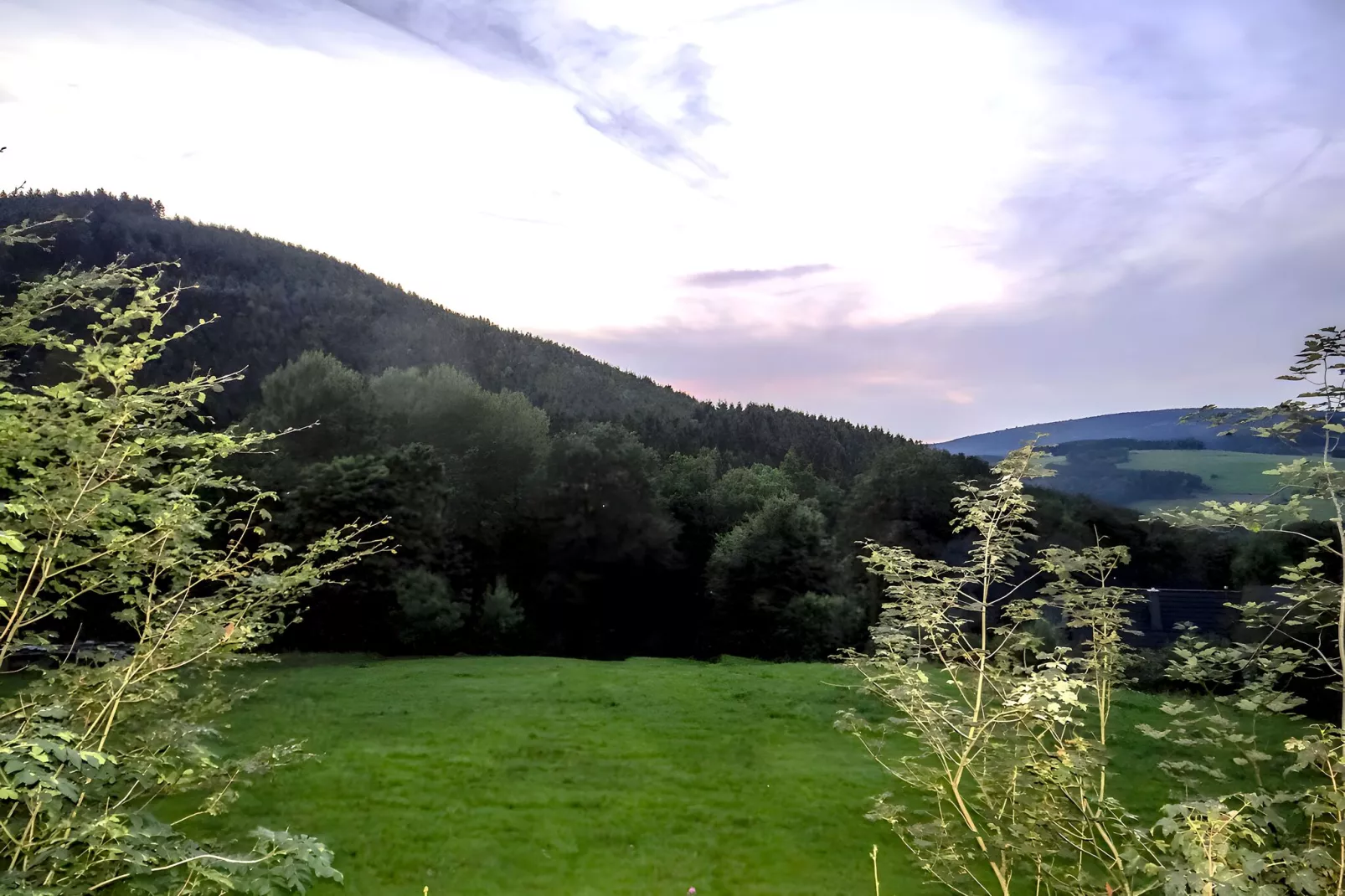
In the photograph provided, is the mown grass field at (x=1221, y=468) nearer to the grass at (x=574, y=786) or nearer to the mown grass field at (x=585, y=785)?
the mown grass field at (x=585, y=785)

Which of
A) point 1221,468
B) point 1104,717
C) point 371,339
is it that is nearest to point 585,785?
point 1104,717

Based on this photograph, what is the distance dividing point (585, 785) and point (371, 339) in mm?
63826

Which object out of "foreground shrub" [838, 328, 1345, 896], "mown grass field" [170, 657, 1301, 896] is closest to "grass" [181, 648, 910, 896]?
"mown grass field" [170, 657, 1301, 896]

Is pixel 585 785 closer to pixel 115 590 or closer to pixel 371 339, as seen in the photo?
pixel 115 590

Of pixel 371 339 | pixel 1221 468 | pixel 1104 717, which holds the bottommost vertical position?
pixel 1104 717

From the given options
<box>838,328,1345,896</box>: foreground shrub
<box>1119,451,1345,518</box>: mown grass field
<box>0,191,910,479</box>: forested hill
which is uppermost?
<box>0,191,910,479</box>: forested hill

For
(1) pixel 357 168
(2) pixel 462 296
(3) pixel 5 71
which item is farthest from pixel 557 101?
(2) pixel 462 296

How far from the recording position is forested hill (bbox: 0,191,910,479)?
59.5 m

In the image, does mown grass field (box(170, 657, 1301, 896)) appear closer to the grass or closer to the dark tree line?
the grass

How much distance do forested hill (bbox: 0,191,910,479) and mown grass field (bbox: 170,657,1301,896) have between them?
1453 inches

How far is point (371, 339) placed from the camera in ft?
222

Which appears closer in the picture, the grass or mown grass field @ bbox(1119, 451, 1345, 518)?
mown grass field @ bbox(1119, 451, 1345, 518)

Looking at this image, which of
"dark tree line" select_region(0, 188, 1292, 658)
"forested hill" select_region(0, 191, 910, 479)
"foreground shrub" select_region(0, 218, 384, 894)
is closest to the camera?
"foreground shrub" select_region(0, 218, 384, 894)

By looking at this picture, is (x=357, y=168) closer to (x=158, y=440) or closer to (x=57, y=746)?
(x=158, y=440)
